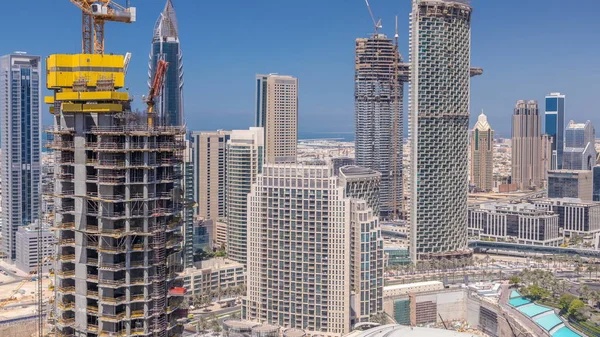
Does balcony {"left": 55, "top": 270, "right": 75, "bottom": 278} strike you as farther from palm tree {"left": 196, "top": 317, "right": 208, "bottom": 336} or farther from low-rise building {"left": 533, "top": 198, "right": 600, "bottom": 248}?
low-rise building {"left": 533, "top": 198, "right": 600, "bottom": 248}

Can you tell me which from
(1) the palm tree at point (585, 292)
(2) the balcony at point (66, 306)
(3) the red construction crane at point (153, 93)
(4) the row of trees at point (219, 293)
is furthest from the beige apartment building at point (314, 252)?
(2) the balcony at point (66, 306)

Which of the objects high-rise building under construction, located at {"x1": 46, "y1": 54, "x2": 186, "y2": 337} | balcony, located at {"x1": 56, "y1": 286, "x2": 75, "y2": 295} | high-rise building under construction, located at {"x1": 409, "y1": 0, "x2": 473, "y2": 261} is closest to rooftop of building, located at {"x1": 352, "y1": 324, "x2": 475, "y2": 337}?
high-rise building under construction, located at {"x1": 46, "y1": 54, "x2": 186, "y2": 337}

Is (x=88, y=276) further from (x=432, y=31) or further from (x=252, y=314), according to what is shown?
(x=432, y=31)

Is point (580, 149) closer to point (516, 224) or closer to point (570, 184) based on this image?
point (570, 184)

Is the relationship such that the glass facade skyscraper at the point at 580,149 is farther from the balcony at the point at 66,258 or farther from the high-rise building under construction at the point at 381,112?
the balcony at the point at 66,258

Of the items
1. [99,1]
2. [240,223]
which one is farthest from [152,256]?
[240,223]

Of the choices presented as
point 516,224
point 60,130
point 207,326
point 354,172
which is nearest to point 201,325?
point 207,326

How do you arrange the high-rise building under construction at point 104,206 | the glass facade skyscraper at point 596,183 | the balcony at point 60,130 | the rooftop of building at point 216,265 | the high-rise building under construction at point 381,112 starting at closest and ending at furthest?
the high-rise building under construction at point 104,206
the balcony at point 60,130
the rooftop of building at point 216,265
the high-rise building under construction at point 381,112
the glass facade skyscraper at point 596,183
